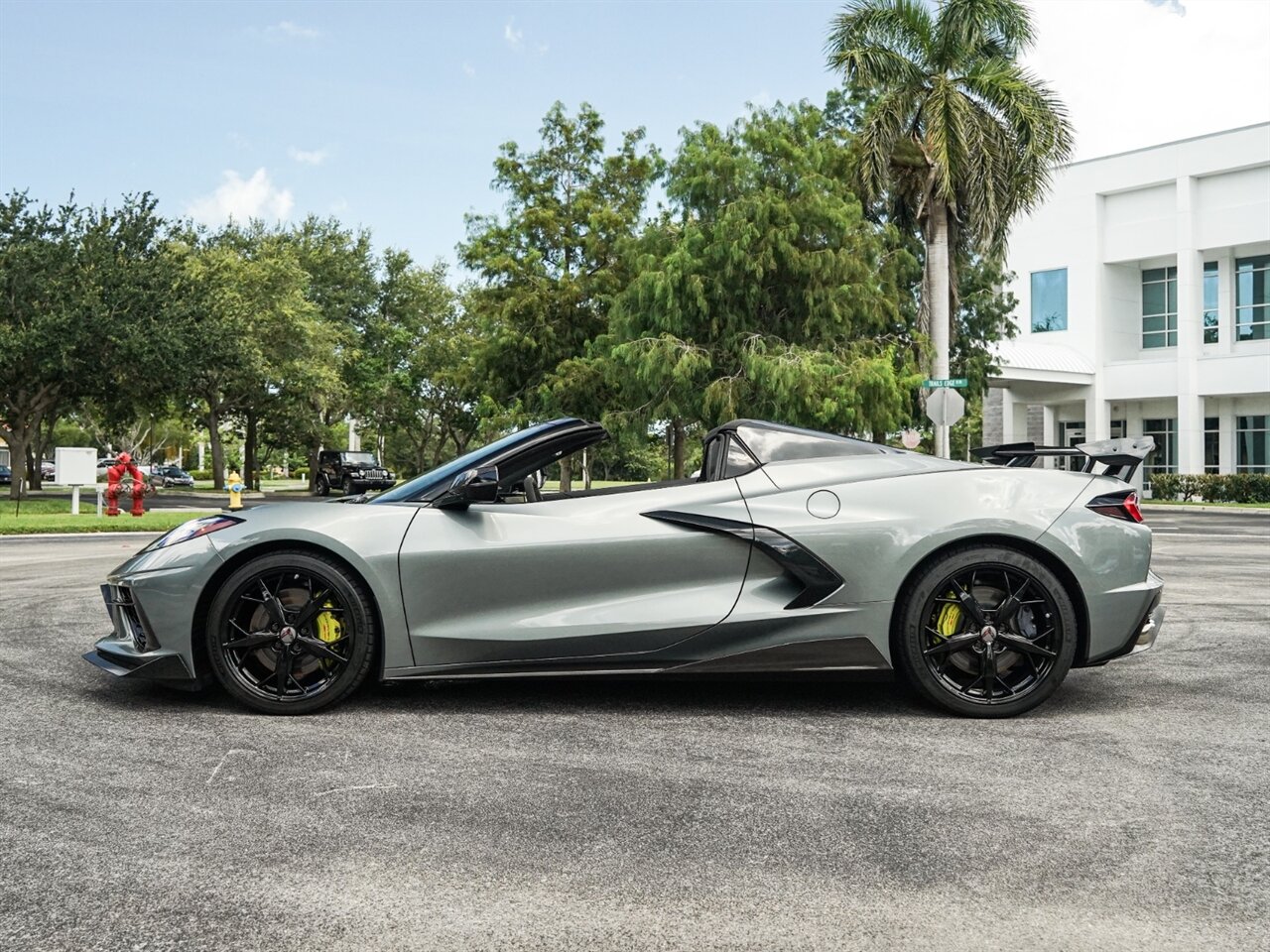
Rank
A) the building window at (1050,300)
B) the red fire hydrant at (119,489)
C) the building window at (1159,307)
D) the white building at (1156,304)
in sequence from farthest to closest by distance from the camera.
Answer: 1. the building window at (1050,300)
2. the building window at (1159,307)
3. the white building at (1156,304)
4. the red fire hydrant at (119,489)

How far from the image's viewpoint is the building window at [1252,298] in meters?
39.1

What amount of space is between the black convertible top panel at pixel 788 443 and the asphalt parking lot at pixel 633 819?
1.12 m

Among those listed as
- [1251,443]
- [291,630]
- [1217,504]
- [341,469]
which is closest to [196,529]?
[291,630]

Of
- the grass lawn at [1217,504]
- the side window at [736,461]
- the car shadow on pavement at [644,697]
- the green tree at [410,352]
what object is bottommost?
the car shadow on pavement at [644,697]

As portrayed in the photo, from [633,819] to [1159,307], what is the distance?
43.7m

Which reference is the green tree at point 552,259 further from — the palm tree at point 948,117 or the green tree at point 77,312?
the green tree at point 77,312

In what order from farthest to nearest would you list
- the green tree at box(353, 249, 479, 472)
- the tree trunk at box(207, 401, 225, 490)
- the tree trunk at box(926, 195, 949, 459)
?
the green tree at box(353, 249, 479, 472) → the tree trunk at box(207, 401, 225, 490) → the tree trunk at box(926, 195, 949, 459)

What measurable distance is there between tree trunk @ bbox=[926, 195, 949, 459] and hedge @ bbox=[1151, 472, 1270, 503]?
1673 cm

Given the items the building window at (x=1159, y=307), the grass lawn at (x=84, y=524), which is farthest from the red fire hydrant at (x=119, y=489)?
the building window at (x=1159, y=307)

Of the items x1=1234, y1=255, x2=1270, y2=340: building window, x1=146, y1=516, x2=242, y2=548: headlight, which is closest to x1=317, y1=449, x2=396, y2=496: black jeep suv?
x1=1234, y1=255, x2=1270, y2=340: building window

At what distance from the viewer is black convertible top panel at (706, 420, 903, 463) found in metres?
4.84

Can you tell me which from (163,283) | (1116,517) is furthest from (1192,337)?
(1116,517)

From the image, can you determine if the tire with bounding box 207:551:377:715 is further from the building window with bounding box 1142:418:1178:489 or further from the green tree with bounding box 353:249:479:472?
the green tree with bounding box 353:249:479:472

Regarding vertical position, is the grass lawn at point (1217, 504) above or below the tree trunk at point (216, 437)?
below
